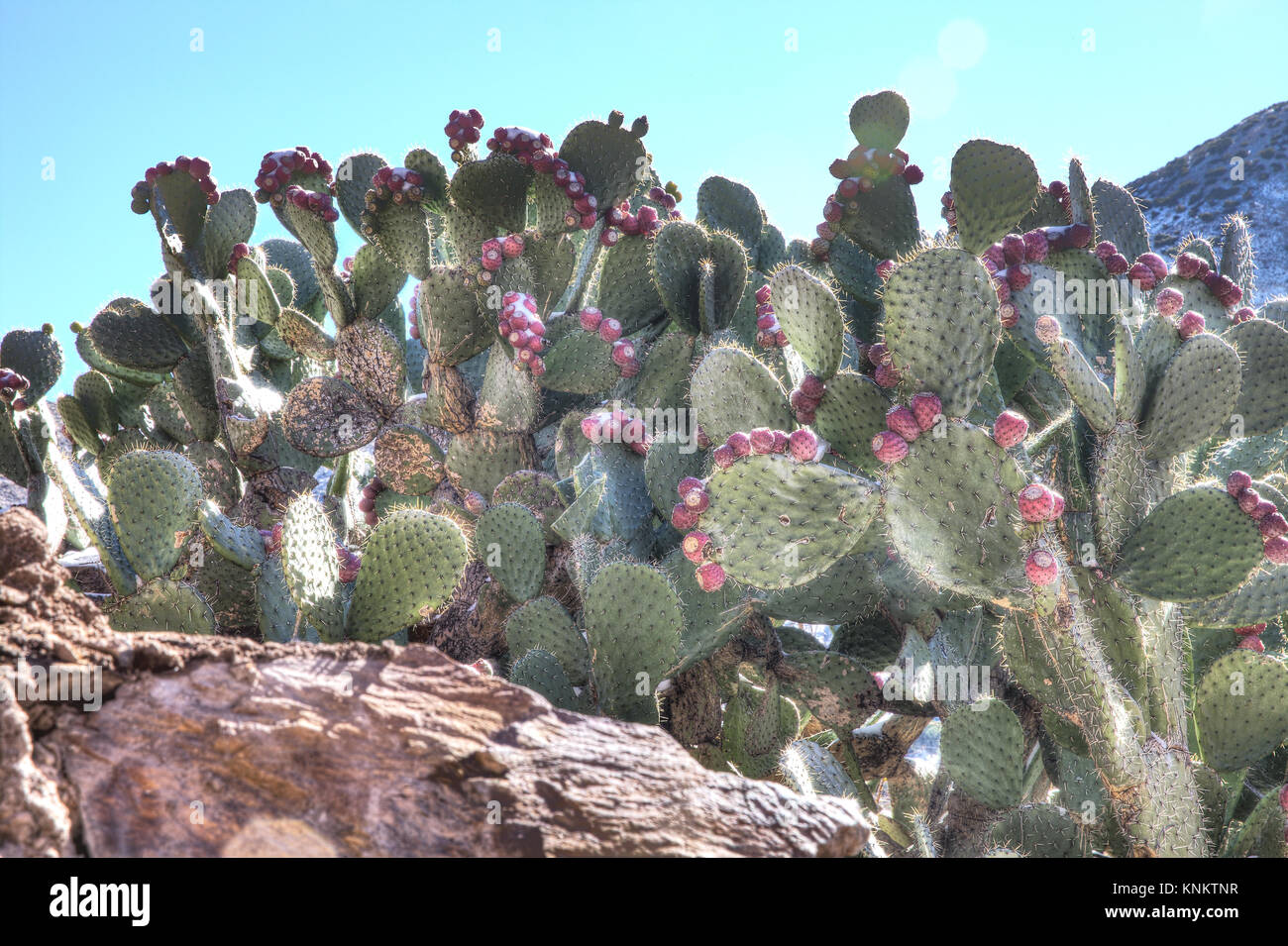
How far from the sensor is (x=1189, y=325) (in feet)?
7.91

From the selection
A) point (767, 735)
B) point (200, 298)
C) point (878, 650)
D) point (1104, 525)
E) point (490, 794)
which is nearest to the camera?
point (490, 794)

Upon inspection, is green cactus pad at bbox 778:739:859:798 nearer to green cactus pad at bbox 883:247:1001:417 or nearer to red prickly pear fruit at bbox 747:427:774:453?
red prickly pear fruit at bbox 747:427:774:453

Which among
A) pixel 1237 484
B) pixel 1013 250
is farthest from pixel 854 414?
pixel 1237 484

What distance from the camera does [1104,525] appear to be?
7.28 feet

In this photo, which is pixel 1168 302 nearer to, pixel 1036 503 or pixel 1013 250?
pixel 1013 250

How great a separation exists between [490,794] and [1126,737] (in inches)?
59.6

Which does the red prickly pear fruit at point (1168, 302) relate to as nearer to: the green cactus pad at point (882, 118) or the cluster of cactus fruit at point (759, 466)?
the cluster of cactus fruit at point (759, 466)

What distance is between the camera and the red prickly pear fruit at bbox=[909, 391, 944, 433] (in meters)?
1.97

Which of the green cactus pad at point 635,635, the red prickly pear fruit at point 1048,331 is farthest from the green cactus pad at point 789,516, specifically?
the red prickly pear fruit at point 1048,331

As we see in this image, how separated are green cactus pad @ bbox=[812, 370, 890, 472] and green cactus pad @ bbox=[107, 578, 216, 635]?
1.62 metres

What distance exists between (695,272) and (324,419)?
58.2 inches
